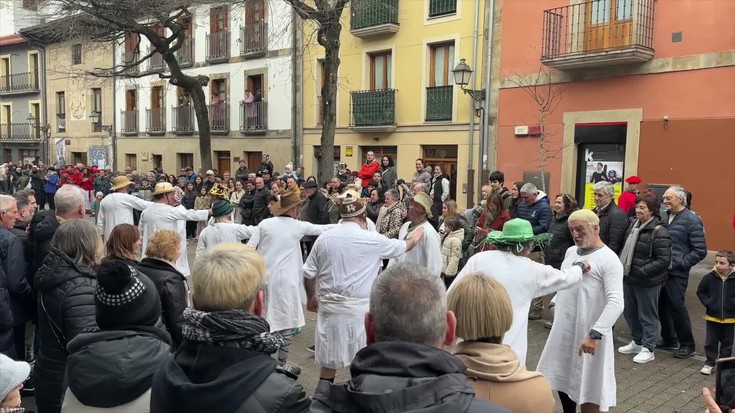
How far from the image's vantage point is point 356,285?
4734mm

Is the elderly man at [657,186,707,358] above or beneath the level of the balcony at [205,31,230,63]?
beneath

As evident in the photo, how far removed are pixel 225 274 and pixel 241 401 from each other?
49cm

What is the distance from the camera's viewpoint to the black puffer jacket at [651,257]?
6.29 meters

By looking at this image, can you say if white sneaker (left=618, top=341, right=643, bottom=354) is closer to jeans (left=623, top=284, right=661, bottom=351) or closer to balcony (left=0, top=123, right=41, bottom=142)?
jeans (left=623, top=284, right=661, bottom=351)

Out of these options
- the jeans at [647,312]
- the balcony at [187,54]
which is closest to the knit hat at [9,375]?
the jeans at [647,312]

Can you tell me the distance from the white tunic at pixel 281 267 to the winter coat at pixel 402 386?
364cm

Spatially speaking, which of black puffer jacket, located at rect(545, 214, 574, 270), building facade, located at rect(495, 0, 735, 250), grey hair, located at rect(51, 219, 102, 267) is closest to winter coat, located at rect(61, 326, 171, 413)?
grey hair, located at rect(51, 219, 102, 267)

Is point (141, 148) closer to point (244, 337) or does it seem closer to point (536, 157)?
point (536, 157)

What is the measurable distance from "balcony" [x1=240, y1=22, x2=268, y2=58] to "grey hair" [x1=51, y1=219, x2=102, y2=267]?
67.5ft

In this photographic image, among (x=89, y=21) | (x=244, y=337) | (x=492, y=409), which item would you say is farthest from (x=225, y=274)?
(x=89, y=21)

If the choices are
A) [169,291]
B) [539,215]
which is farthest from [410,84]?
[169,291]

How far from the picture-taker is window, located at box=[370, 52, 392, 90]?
19797 mm

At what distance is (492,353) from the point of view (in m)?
2.39

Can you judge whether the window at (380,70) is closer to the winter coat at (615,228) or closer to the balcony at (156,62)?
the balcony at (156,62)
